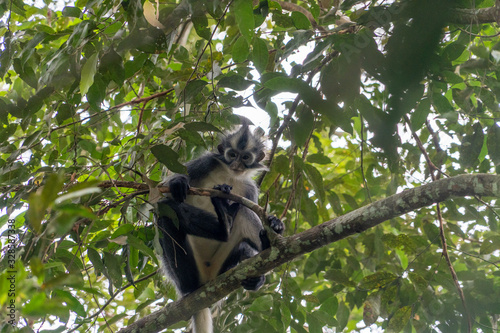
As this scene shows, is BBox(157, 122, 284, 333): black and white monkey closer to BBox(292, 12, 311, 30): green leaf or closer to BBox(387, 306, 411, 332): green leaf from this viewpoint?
BBox(387, 306, 411, 332): green leaf

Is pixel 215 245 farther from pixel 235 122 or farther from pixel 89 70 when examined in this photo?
pixel 89 70

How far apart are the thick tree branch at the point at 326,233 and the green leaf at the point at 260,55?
1235 millimetres

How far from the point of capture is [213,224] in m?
4.89

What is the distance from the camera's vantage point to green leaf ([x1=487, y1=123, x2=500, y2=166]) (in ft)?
12.2

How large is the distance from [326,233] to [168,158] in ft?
3.92

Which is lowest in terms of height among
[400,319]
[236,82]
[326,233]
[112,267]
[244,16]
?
[400,319]

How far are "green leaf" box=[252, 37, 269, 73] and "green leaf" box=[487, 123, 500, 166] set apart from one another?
1.99 metres

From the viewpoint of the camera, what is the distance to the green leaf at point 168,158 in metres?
3.08

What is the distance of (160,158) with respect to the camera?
3107mm

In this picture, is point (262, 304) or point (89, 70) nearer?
point (89, 70)

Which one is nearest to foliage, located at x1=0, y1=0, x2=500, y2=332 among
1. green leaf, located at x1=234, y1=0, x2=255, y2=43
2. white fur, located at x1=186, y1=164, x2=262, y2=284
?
green leaf, located at x1=234, y1=0, x2=255, y2=43

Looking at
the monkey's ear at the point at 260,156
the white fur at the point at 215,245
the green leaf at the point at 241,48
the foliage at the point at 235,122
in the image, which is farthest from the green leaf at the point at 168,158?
the monkey's ear at the point at 260,156

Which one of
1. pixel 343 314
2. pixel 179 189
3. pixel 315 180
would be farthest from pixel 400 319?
pixel 179 189

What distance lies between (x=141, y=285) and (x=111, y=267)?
1.79m
